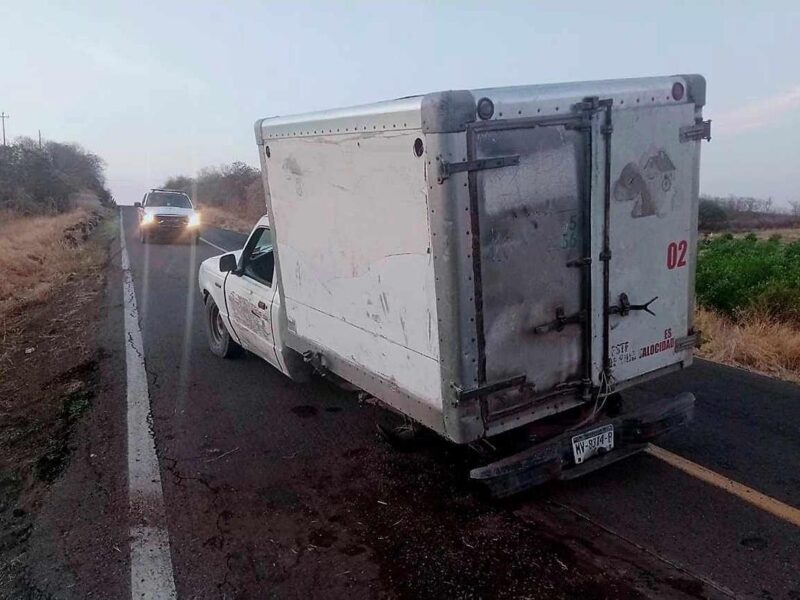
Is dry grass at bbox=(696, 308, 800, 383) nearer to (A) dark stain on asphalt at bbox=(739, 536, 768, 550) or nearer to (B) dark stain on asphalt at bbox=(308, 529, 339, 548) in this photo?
(A) dark stain on asphalt at bbox=(739, 536, 768, 550)

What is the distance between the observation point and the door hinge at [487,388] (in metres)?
3.56

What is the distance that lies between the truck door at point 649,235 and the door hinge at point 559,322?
0.60 ft

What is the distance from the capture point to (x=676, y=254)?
14.2 feet

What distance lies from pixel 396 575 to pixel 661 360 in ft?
7.39

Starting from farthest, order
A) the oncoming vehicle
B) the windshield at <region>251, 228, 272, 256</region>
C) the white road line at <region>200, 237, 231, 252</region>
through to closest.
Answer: the oncoming vehicle, the white road line at <region>200, 237, 231, 252</region>, the windshield at <region>251, 228, 272, 256</region>

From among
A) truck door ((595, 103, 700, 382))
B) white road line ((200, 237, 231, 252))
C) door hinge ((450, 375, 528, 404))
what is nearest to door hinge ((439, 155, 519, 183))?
truck door ((595, 103, 700, 382))

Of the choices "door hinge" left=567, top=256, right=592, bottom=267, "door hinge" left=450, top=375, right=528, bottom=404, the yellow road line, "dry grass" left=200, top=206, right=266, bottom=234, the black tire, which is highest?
"door hinge" left=567, top=256, right=592, bottom=267

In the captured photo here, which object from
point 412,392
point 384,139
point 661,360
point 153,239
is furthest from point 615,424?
point 153,239

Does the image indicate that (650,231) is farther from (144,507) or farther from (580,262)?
(144,507)

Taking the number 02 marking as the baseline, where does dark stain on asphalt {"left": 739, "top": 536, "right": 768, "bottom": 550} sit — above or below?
below

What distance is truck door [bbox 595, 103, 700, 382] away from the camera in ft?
12.9

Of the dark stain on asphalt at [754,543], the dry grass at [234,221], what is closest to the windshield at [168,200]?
the dry grass at [234,221]

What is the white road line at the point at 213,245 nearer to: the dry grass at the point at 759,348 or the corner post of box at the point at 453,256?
the dry grass at the point at 759,348

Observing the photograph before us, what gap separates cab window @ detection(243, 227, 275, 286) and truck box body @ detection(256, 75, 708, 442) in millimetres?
1857
